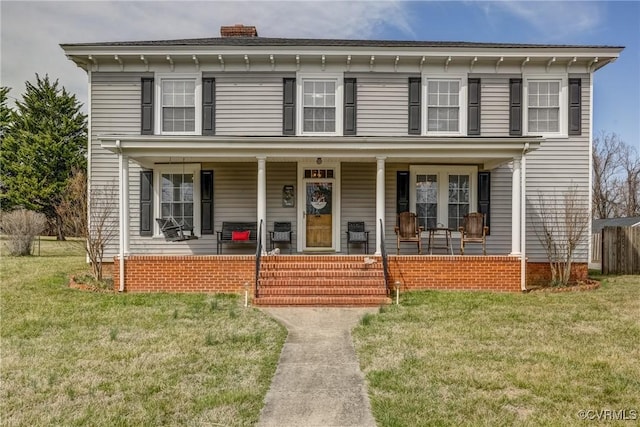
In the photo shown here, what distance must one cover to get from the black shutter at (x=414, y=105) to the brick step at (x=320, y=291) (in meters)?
4.84

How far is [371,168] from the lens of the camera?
1128 cm

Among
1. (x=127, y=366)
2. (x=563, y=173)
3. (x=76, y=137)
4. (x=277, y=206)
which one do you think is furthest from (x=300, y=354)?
(x=76, y=137)

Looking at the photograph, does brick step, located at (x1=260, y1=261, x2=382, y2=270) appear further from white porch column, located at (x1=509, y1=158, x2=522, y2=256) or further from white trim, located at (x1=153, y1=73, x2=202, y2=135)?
white trim, located at (x1=153, y1=73, x2=202, y2=135)

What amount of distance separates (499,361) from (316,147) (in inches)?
230

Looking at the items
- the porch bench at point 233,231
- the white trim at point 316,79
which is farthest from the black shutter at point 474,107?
the porch bench at point 233,231

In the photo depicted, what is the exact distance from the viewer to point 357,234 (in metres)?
10.9

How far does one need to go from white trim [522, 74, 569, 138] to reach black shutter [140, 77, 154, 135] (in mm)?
9788

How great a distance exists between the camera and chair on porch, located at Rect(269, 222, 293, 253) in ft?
35.3

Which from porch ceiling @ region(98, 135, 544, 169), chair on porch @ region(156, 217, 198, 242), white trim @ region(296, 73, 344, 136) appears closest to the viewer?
porch ceiling @ region(98, 135, 544, 169)

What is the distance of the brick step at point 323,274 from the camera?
342 inches

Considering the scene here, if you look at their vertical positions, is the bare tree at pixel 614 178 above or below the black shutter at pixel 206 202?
above

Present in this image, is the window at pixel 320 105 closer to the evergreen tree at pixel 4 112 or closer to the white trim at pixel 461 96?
the white trim at pixel 461 96

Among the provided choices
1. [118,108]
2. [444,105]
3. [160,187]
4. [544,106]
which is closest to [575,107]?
[544,106]

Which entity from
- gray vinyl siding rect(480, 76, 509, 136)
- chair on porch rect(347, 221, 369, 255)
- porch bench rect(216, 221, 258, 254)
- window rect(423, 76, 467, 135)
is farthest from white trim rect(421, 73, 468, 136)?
porch bench rect(216, 221, 258, 254)
